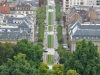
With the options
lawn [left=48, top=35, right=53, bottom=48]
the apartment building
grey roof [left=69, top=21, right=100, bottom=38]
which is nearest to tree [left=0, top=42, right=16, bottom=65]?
grey roof [left=69, top=21, right=100, bottom=38]

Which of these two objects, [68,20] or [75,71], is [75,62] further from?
[68,20]

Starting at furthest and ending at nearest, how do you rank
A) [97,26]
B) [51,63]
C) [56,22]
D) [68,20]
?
[56,22], [68,20], [97,26], [51,63]

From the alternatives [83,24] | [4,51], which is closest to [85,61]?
[4,51]

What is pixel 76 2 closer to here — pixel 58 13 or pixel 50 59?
pixel 58 13

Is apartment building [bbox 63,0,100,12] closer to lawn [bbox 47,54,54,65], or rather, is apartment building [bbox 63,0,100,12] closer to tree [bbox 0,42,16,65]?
lawn [bbox 47,54,54,65]

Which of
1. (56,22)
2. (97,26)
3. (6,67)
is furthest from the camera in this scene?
(56,22)

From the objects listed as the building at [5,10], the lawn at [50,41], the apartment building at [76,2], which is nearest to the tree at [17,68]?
the lawn at [50,41]

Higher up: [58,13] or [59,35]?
[58,13]

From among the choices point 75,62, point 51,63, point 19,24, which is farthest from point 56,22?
point 75,62
